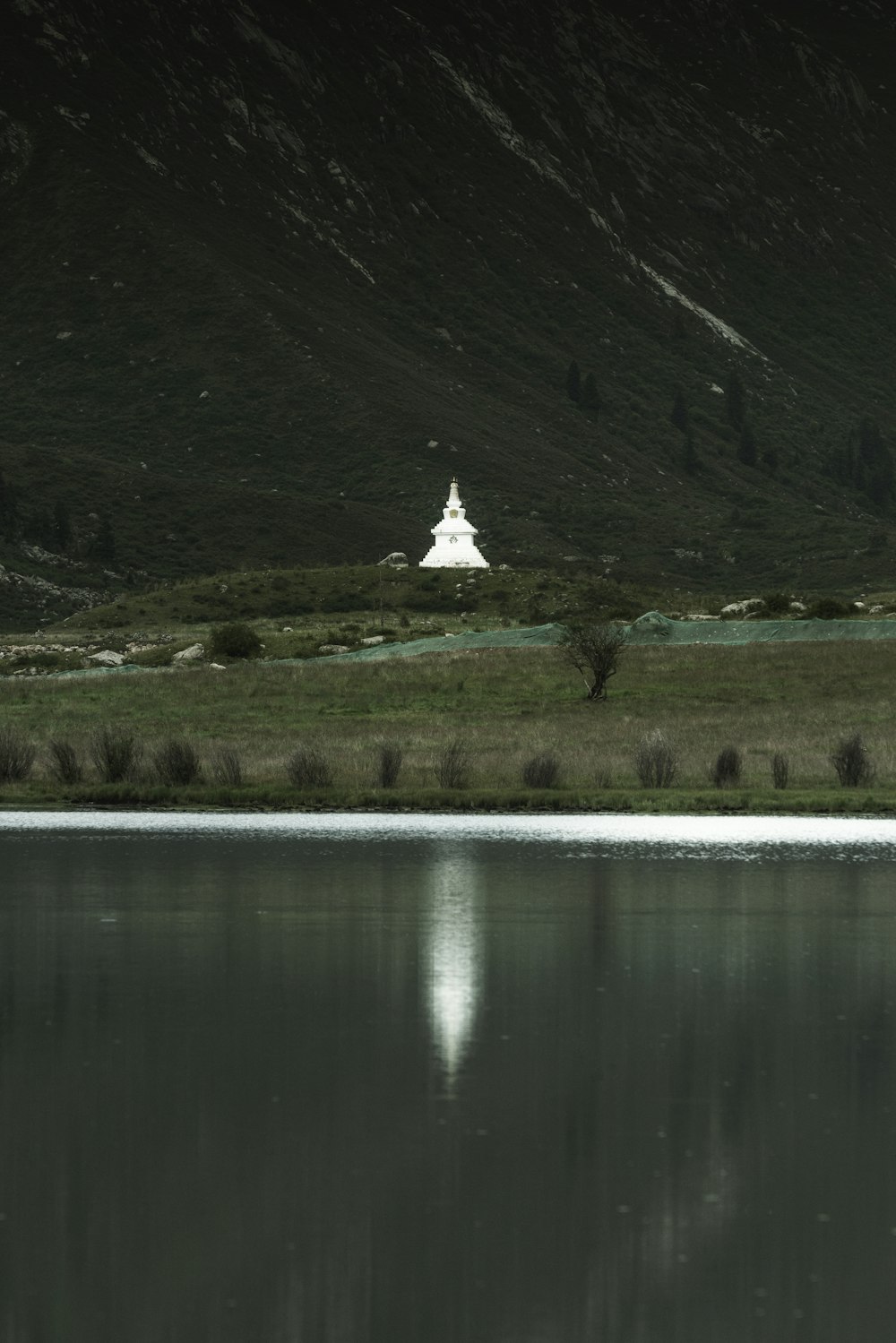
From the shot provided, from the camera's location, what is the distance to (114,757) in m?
46.4

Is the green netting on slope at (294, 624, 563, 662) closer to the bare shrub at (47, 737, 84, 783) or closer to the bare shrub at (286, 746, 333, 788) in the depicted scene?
the bare shrub at (47, 737, 84, 783)

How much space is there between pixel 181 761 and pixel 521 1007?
2733cm

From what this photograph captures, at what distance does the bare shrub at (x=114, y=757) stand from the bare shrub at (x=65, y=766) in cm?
50

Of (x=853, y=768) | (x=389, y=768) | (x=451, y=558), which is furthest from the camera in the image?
(x=451, y=558)

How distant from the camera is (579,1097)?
1553 centimetres

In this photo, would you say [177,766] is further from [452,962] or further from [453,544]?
[453,544]

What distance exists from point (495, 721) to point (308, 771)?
519 inches

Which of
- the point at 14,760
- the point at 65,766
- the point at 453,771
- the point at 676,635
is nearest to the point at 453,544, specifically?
the point at 676,635

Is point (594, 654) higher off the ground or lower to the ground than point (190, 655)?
lower

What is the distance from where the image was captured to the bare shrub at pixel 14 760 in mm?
46781

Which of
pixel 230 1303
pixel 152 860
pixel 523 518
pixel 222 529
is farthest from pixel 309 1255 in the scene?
pixel 523 518

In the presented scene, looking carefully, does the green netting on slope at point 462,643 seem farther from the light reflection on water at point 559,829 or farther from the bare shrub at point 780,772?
the light reflection on water at point 559,829

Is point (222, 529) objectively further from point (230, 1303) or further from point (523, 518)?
point (230, 1303)

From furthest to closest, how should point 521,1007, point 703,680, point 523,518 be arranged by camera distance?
point 523,518
point 703,680
point 521,1007
